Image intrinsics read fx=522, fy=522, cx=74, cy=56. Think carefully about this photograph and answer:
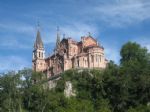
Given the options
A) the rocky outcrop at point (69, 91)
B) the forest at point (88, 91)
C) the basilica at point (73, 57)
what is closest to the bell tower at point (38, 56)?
the basilica at point (73, 57)

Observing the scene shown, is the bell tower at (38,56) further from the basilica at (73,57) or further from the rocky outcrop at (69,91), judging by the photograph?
the rocky outcrop at (69,91)

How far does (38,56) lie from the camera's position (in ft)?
339

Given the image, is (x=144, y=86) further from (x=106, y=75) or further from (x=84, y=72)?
(x=84, y=72)

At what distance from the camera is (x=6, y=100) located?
76.9 metres

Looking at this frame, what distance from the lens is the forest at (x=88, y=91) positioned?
239ft

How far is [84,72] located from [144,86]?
13.1m

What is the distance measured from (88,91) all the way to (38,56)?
27394 mm

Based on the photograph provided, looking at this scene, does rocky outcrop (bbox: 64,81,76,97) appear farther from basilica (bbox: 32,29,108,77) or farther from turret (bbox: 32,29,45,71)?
turret (bbox: 32,29,45,71)

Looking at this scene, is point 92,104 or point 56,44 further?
point 56,44

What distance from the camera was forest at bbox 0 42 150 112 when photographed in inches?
2872

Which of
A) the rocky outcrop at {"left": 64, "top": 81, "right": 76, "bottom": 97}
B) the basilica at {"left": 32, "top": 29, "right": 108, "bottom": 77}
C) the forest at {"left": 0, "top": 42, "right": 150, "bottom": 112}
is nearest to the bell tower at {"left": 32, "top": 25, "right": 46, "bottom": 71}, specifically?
the basilica at {"left": 32, "top": 29, "right": 108, "bottom": 77}

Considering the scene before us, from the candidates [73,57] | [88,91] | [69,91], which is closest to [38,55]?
[73,57]

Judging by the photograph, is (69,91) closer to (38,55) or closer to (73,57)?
(73,57)

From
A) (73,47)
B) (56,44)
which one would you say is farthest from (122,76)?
(56,44)
